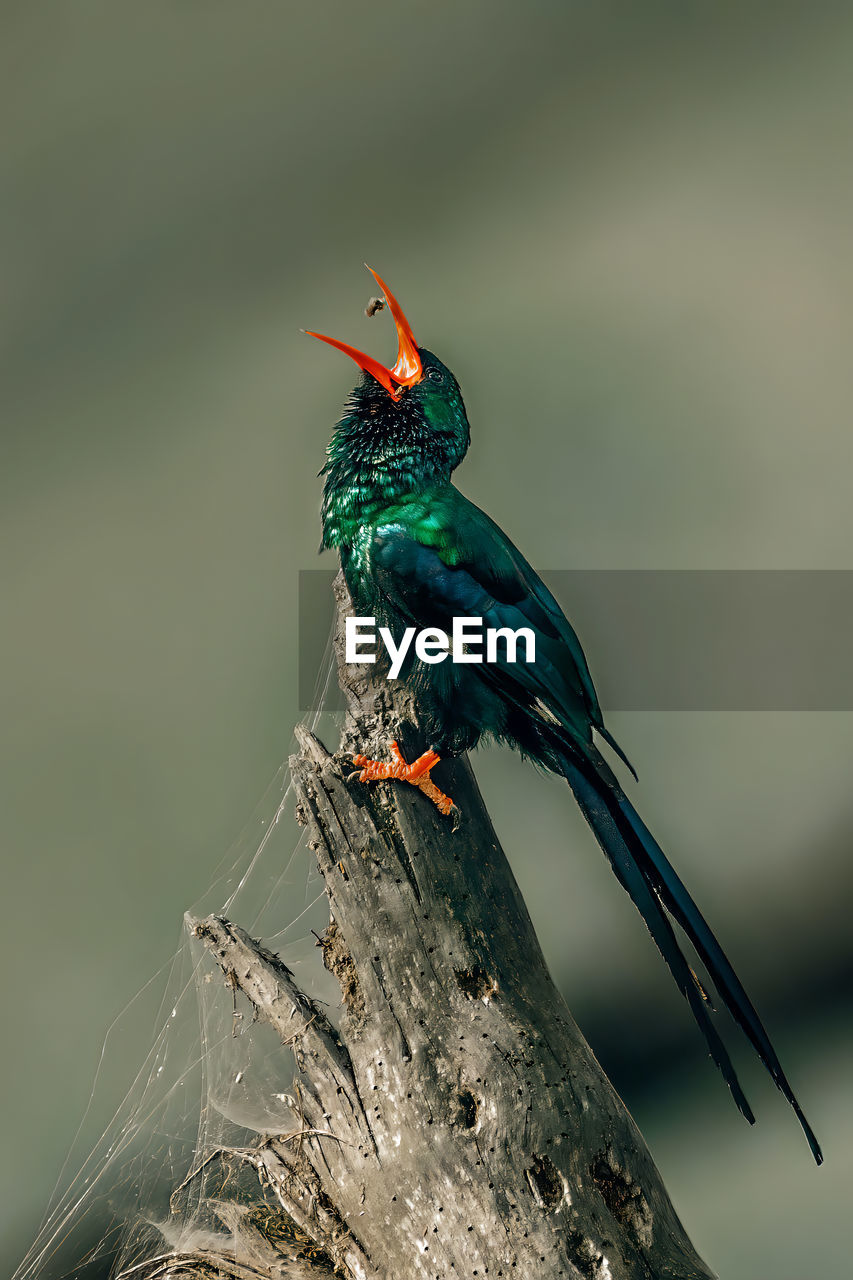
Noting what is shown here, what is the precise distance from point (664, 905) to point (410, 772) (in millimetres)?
588

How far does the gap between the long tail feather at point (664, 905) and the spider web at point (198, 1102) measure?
0.67m

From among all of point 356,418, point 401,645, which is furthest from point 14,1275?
point 356,418

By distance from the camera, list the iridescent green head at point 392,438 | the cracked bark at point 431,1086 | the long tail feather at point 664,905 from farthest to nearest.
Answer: the iridescent green head at point 392,438, the long tail feather at point 664,905, the cracked bark at point 431,1086

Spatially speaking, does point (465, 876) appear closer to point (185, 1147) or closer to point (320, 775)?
point (320, 775)

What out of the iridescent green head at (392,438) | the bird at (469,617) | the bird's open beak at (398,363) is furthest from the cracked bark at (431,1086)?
the bird's open beak at (398,363)

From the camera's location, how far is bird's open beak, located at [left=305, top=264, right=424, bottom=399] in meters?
2.31

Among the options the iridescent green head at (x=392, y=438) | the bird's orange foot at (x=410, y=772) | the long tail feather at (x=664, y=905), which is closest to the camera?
the long tail feather at (x=664, y=905)

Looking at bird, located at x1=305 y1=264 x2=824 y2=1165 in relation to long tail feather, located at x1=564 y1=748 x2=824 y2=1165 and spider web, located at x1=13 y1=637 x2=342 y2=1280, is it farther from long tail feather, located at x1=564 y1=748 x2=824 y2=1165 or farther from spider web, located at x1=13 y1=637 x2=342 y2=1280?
spider web, located at x1=13 y1=637 x2=342 y2=1280

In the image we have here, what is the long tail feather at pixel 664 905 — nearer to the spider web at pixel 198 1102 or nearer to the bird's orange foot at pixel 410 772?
the bird's orange foot at pixel 410 772

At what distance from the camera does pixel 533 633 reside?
82.7 inches

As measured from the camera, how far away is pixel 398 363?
2385 mm

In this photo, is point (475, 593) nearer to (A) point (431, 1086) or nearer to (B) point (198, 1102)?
(A) point (431, 1086)

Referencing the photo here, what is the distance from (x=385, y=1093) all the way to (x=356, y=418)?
147 cm

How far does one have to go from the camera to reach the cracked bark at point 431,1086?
1.71m
